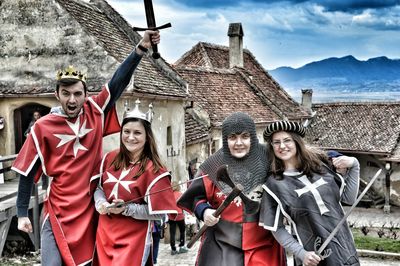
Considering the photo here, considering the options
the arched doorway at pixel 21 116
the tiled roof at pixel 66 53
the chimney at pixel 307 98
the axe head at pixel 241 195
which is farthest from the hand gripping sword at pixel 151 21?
the chimney at pixel 307 98

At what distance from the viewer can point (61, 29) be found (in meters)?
11.3

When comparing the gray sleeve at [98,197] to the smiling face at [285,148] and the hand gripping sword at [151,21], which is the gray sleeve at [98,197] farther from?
the smiling face at [285,148]

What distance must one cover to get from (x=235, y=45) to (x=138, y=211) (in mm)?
24190

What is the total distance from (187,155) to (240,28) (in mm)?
12357

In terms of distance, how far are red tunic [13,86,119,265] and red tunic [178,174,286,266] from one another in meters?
0.80

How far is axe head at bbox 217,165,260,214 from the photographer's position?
11.7ft

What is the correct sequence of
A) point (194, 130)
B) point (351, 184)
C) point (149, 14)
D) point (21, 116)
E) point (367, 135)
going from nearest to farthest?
point (149, 14) → point (351, 184) → point (21, 116) → point (194, 130) → point (367, 135)

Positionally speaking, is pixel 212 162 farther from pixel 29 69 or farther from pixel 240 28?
pixel 240 28

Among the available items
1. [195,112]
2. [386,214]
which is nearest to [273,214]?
[195,112]

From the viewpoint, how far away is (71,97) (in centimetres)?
393

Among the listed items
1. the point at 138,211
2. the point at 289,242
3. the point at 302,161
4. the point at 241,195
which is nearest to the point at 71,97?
the point at 138,211

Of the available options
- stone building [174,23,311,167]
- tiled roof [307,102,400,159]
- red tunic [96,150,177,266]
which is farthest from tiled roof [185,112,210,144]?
red tunic [96,150,177,266]

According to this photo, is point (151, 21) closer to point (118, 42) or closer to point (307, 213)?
point (307, 213)

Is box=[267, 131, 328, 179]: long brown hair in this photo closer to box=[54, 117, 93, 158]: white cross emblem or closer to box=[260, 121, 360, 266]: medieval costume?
box=[260, 121, 360, 266]: medieval costume
